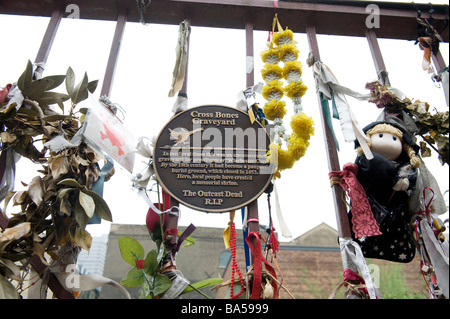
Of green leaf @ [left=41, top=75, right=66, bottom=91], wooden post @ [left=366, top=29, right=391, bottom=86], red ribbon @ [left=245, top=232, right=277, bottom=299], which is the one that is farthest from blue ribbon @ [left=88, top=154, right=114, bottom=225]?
wooden post @ [left=366, top=29, right=391, bottom=86]

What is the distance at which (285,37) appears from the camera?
14.1ft

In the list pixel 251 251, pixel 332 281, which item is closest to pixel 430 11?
pixel 251 251

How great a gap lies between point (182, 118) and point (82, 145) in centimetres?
108

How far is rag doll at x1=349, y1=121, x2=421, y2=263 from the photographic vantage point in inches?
133

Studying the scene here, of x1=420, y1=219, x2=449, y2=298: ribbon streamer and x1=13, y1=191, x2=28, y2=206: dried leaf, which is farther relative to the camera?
x1=420, y1=219, x2=449, y2=298: ribbon streamer

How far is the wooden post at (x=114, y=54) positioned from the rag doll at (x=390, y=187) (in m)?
2.82

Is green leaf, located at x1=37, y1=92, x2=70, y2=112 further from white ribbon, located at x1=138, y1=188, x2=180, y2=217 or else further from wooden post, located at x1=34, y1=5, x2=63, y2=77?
white ribbon, located at x1=138, y1=188, x2=180, y2=217

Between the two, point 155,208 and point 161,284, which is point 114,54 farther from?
point 161,284

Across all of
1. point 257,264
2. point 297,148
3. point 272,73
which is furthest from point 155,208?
point 272,73

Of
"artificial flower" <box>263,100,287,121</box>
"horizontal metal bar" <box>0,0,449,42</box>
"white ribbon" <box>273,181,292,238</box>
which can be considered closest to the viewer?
Result: "white ribbon" <box>273,181,292,238</box>

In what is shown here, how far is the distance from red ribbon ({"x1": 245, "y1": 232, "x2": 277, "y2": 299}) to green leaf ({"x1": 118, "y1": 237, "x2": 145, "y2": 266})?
3.15 ft

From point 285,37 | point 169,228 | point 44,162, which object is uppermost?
point 285,37
